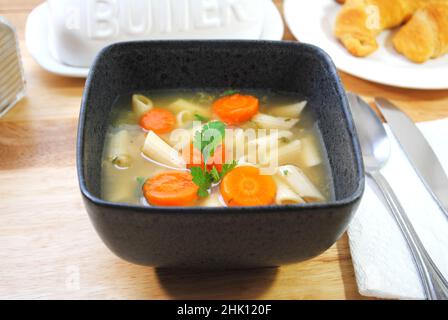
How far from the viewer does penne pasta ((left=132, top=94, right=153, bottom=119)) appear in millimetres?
1056

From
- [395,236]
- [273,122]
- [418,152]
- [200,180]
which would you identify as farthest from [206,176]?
[418,152]

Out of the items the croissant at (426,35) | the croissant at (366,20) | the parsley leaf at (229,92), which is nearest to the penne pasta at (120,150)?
the parsley leaf at (229,92)

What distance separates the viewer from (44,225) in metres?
1.00

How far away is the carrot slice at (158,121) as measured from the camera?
40.8 inches

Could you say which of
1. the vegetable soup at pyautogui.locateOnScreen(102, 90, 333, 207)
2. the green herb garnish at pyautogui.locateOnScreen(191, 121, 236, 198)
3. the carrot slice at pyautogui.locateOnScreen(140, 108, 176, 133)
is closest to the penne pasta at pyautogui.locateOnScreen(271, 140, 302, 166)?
the vegetable soup at pyautogui.locateOnScreen(102, 90, 333, 207)

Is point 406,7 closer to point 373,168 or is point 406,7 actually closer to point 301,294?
point 373,168

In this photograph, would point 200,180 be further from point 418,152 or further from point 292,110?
point 418,152

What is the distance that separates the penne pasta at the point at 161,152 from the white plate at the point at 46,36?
44 centimetres

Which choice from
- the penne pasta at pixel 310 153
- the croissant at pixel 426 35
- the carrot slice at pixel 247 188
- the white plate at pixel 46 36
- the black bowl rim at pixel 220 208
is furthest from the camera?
the croissant at pixel 426 35

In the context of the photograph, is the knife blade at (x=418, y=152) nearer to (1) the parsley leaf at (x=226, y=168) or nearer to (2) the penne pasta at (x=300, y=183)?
(2) the penne pasta at (x=300, y=183)

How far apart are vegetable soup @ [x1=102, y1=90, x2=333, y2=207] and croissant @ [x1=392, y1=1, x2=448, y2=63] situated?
1.80ft

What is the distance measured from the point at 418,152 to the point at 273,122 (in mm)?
318

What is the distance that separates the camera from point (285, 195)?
0.87 metres
